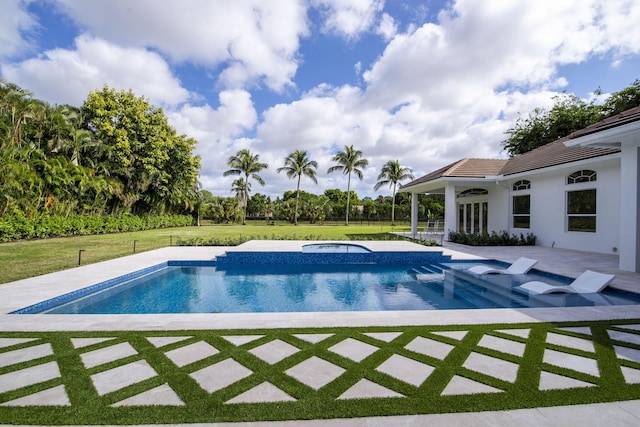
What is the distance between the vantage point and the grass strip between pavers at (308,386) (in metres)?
2.43

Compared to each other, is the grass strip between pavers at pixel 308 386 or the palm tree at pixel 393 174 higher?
the palm tree at pixel 393 174

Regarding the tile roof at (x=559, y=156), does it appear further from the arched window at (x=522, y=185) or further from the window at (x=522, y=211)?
the window at (x=522, y=211)

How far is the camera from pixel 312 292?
305 inches

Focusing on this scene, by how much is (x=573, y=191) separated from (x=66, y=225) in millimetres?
26271

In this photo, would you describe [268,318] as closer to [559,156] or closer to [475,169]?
[559,156]

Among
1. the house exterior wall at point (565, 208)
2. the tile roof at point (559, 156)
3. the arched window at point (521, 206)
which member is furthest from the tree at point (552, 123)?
the house exterior wall at point (565, 208)

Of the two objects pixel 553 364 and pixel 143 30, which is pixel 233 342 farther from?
pixel 143 30

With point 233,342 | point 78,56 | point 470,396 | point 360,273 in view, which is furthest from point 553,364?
point 78,56

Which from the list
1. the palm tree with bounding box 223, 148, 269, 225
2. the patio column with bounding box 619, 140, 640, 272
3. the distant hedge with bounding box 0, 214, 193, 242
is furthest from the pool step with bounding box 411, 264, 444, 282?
the palm tree with bounding box 223, 148, 269, 225

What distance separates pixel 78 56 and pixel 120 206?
1331 centimetres

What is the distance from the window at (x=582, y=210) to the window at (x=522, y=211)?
230cm

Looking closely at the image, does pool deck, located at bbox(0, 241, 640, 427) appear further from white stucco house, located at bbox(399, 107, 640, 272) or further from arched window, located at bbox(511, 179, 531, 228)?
arched window, located at bbox(511, 179, 531, 228)

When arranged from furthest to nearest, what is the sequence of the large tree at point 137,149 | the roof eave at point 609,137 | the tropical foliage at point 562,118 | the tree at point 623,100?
1. the large tree at point 137,149
2. the tropical foliage at point 562,118
3. the tree at point 623,100
4. the roof eave at point 609,137

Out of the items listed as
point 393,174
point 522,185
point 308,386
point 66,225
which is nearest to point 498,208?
point 522,185
